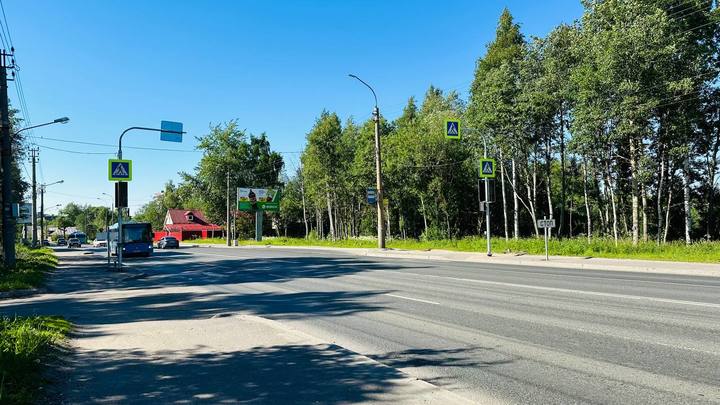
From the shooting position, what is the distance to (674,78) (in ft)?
89.9

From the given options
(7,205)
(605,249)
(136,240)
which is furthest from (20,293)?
(136,240)

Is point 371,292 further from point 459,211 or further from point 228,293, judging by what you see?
point 459,211

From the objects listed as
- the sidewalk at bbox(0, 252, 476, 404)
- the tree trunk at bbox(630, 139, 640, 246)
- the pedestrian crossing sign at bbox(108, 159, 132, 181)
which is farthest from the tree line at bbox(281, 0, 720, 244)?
the sidewalk at bbox(0, 252, 476, 404)

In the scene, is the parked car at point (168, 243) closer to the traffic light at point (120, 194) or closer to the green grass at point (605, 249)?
the green grass at point (605, 249)

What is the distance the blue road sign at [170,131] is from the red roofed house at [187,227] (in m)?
77.2

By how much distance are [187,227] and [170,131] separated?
8089cm

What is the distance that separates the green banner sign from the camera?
62344 millimetres

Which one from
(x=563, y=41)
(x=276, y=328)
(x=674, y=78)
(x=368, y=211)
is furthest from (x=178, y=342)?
(x=368, y=211)

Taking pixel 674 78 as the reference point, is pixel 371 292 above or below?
below

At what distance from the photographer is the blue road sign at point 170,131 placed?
2370 cm

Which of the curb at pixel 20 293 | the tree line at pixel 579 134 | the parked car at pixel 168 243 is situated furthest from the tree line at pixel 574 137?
the curb at pixel 20 293

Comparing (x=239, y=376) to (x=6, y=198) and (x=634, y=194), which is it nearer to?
(x=6, y=198)

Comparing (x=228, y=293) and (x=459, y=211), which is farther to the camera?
(x=459, y=211)

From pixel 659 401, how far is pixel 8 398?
5951 mm
